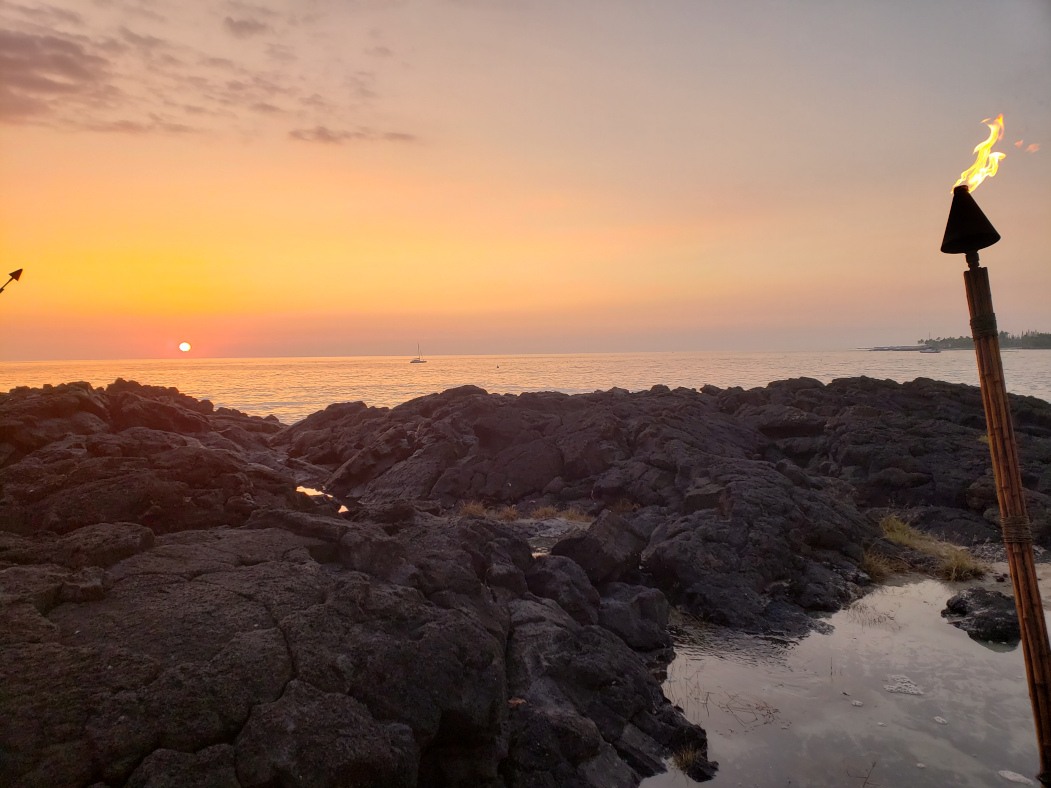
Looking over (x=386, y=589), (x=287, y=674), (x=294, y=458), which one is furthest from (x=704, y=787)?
(x=294, y=458)

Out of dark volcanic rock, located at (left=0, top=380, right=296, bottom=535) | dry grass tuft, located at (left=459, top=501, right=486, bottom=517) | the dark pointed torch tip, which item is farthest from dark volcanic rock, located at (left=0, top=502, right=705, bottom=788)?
dry grass tuft, located at (left=459, top=501, right=486, bottom=517)

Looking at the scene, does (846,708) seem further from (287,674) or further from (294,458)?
(294,458)

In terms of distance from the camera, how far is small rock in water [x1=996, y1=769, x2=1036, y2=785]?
722cm

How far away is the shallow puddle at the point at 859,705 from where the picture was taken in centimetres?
750

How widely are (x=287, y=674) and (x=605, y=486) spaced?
1629 cm

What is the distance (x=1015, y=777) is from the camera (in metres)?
7.30

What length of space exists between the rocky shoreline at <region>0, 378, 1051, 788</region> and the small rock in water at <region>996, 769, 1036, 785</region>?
342 centimetres

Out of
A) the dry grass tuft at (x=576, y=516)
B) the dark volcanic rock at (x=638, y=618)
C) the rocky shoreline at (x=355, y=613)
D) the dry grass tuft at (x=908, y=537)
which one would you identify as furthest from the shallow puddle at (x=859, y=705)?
the dry grass tuft at (x=576, y=516)

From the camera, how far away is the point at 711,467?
18797 mm

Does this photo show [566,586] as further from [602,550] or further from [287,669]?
[287,669]

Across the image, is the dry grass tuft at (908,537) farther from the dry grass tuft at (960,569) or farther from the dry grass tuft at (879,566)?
the dry grass tuft at (879,566)

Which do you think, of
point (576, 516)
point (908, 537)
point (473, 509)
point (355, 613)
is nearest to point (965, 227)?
point (355, 613)

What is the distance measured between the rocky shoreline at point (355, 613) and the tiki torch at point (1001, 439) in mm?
3612

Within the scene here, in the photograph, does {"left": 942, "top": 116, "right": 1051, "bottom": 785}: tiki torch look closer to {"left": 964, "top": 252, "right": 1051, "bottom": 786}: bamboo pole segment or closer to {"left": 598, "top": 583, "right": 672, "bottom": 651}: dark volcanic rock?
{"left": 964, "top": 252, "right": 1051, "bottom": 786}: bamboo pole segment
